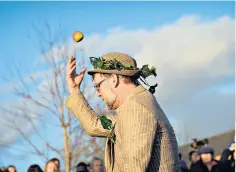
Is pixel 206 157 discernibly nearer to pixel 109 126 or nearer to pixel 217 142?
pixel 109 126

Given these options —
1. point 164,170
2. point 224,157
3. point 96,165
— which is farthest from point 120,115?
point 224,157

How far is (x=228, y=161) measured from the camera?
13.3 meters

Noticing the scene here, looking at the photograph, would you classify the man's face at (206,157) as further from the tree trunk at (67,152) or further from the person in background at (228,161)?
the tree trunk at (67,152)

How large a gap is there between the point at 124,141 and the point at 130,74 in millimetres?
528

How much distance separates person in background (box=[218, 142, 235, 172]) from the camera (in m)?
12.9

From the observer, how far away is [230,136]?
49219 millimetres

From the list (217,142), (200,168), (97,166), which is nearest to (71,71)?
(97,166)

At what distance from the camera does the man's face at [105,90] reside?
4.80 meters

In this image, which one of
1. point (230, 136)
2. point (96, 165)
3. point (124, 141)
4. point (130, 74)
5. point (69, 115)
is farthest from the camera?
point (230, 136)

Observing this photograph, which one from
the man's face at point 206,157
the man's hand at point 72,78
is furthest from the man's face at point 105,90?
the man's face at point 206,157

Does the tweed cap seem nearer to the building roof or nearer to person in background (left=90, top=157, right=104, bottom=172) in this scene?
person in background (left=90, top=157, right=104, bottom=172)

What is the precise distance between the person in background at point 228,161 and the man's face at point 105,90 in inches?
324

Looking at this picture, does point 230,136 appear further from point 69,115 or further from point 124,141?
point 124,141

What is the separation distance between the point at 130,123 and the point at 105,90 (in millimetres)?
436
